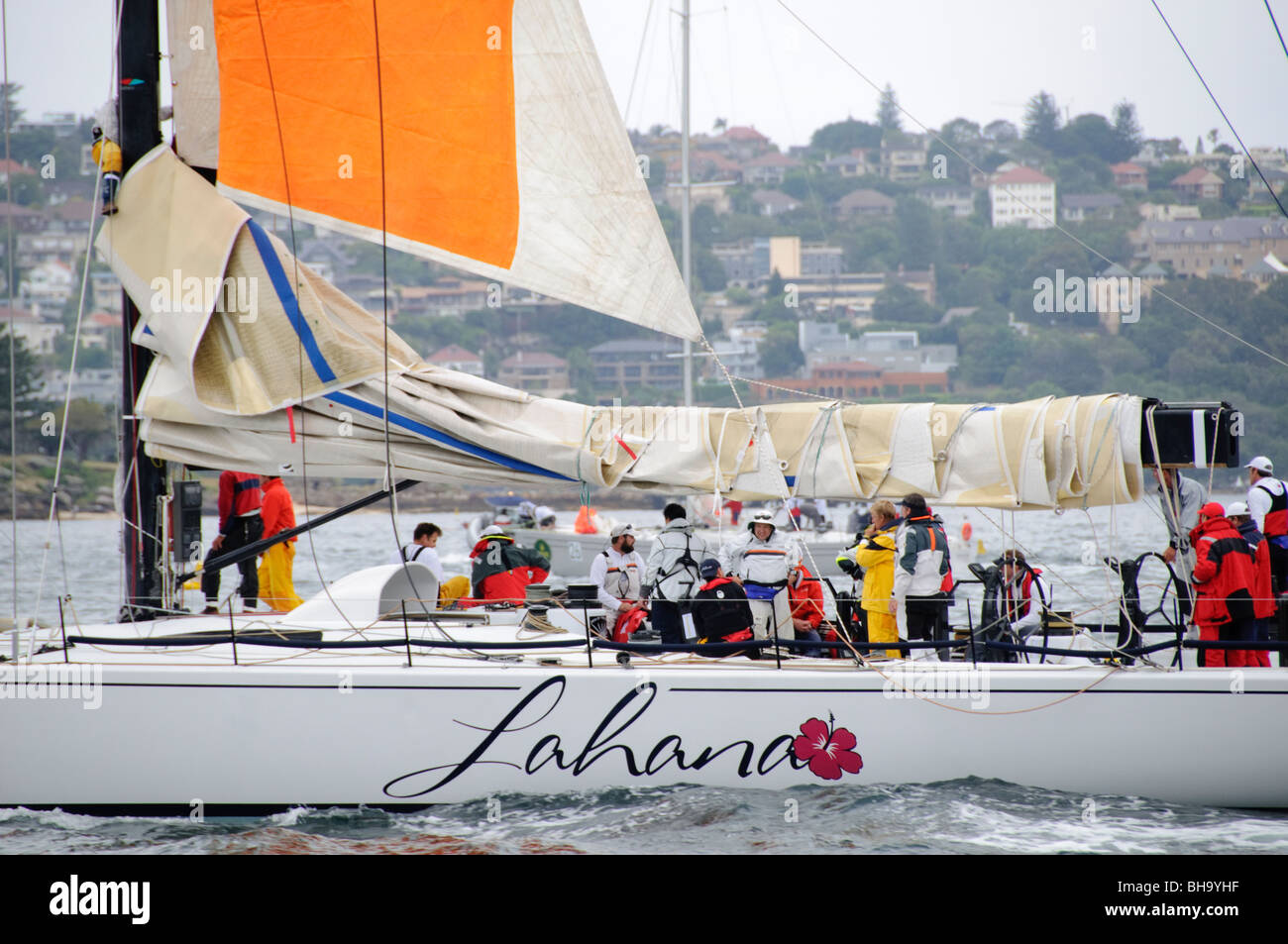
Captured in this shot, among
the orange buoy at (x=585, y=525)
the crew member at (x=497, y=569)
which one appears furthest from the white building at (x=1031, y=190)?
the crew member at (x=497, y=569)

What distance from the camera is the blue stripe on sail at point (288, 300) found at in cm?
651

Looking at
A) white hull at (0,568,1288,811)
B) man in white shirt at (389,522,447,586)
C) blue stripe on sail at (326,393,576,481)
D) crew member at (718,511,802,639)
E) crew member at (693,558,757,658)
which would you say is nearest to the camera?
white hull at (0,568,1288,811)

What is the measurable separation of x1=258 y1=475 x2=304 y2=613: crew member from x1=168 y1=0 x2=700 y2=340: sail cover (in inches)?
84.5

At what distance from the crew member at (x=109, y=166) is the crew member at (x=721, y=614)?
12.9 ft

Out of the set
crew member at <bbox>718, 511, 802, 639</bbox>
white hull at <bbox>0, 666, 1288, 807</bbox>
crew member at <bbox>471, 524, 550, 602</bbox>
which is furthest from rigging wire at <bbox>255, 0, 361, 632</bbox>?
crew member at <bbox>718, 511, 802, 639</bbox>

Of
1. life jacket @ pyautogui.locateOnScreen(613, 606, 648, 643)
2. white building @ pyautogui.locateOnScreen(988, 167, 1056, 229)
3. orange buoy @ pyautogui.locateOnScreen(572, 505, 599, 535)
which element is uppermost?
white building @ pyautogui.locateOnScreen(988, 167, 1056, 229)

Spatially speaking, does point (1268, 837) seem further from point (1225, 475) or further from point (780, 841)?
point (1225, 475)

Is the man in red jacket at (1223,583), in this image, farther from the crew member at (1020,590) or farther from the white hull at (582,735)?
the crew member at (1020,590)

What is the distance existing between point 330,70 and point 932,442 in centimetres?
385

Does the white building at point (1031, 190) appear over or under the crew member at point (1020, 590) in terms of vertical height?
over

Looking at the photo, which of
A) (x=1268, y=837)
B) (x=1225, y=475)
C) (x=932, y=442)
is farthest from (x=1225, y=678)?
(x=1225, y=475)

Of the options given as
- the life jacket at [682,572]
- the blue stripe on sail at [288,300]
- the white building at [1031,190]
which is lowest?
the life jacket at [682,572]

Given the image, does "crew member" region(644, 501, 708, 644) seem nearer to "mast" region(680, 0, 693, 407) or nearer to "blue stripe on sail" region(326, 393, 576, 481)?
"blue stripe on sail" region(326, 393, 576, 481)

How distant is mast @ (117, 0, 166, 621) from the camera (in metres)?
6.92
